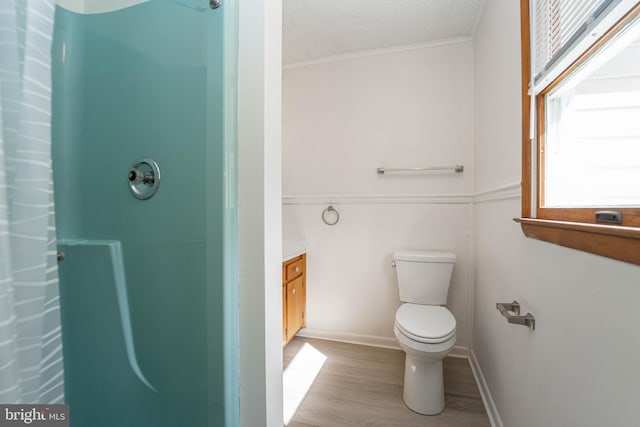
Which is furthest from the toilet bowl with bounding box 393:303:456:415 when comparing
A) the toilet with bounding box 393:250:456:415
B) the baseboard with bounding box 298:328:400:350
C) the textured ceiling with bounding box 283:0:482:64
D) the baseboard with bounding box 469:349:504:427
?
the textured ceiling with bounding box 283:0:482:64

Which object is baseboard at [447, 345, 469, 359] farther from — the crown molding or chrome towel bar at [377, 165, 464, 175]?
the crown molding

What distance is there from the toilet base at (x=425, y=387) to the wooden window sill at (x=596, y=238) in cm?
93

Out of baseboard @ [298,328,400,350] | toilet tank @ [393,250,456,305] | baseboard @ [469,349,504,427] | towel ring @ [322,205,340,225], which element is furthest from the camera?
towel ring @ [322,205,340,225]

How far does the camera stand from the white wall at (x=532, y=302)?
1.80ft

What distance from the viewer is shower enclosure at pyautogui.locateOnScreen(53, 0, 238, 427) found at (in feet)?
2.22

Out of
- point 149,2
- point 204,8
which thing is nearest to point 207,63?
point 204,8

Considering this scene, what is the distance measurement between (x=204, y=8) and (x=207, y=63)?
0.47 feet

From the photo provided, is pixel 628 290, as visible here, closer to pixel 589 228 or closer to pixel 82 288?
pixel 589 228

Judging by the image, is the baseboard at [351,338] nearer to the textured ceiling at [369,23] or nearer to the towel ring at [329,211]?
the towel ring at [329,211]

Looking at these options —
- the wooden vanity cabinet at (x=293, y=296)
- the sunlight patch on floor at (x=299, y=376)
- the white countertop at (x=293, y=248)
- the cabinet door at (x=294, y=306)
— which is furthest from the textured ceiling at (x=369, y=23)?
the sunlight patch on floor at (x=299, y=376)

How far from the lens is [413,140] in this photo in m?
2.00

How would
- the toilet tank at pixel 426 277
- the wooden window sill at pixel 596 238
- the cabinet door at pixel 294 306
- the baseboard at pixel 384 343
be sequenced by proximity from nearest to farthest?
the wooden window sill at pixel 596 238 < the baseboard at pixel 384 343 < the toilet tank at pixel 426 277 < the cabinet door at pixel 294 306

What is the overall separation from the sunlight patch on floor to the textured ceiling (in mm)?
2259

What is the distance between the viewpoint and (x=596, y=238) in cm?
59
